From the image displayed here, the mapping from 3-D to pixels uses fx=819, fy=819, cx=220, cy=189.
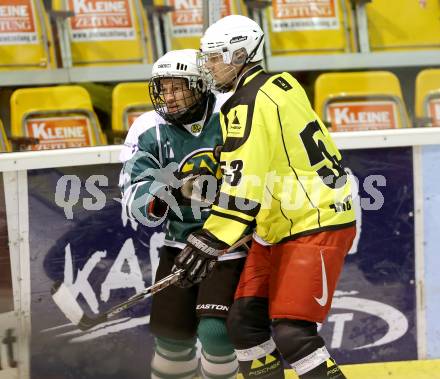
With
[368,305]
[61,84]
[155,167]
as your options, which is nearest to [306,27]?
[61,84]

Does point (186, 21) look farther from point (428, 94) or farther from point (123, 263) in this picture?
point (123, 263)

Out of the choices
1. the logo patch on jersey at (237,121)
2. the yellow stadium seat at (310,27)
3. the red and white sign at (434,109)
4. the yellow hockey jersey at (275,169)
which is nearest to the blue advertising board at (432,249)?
the red and white sign at (434,109)

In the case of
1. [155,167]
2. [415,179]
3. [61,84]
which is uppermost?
[61,84]

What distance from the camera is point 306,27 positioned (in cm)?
491

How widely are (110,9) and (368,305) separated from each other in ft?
7.50

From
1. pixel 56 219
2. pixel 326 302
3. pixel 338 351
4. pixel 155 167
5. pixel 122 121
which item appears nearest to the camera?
pixel 326 302

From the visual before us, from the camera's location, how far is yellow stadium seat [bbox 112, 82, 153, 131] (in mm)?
4309

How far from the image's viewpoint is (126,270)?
3533mm

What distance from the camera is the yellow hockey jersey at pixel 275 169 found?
261 cm

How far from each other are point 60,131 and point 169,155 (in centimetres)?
139

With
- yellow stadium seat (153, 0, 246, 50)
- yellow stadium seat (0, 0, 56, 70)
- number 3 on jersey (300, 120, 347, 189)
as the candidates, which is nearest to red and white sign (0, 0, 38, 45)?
yellow stadium seat (0, 0, 56, 70)

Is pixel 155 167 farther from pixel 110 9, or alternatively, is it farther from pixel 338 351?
pixel 110 9

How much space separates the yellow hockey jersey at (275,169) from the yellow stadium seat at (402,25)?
93.3 inches

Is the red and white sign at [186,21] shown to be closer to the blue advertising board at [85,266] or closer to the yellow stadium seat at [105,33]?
the yellow stadium seat at [105,33]
